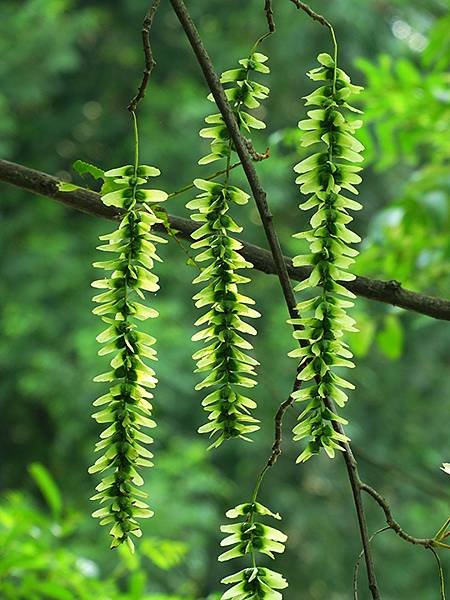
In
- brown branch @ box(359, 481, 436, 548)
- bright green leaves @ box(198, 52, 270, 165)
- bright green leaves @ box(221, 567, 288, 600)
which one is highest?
bright green leaves @ box(198, 52, 270, 165)

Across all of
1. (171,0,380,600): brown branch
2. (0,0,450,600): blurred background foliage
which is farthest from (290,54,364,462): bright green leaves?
(0,0,450,600): blurred background foliage

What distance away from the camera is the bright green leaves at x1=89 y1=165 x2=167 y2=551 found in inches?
15.1

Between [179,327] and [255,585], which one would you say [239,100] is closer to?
[255,585]

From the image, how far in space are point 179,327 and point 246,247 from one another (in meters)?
3.39

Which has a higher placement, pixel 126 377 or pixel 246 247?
pixel 246 247

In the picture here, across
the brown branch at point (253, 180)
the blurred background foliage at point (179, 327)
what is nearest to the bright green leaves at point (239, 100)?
the brown branch at point (253, 180)

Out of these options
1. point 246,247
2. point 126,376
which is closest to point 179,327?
point 246,247

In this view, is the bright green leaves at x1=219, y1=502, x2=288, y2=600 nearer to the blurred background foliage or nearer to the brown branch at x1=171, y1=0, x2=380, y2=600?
the brown branch at x1=171, y1=0, x2=380, y2=600

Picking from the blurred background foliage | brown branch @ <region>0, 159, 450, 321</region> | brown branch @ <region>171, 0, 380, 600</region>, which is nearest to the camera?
brown branch @ <region>171, 0, 380, 600</region>

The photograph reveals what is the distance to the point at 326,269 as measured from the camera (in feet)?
1.28

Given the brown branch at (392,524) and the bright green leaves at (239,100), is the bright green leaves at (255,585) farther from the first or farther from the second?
the bright green leaves at (239,100)

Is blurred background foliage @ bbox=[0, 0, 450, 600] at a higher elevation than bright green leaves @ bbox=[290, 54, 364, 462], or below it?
higher

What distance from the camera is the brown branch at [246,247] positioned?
0.49 m

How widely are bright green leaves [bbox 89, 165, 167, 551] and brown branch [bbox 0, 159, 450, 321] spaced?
95 mm
